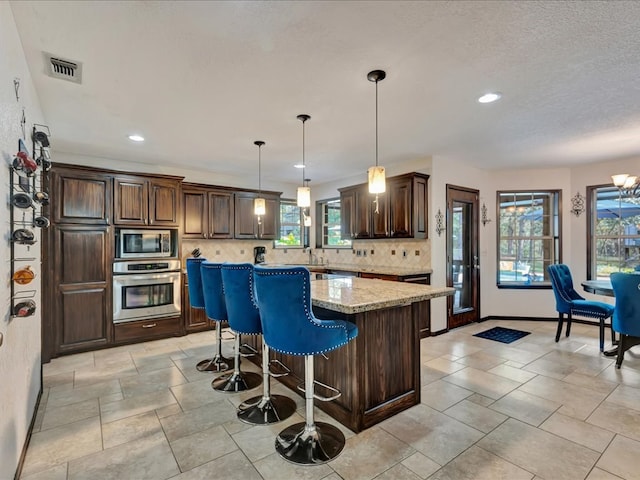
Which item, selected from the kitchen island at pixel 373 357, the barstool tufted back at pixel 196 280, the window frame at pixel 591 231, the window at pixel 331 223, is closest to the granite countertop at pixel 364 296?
the kitchen island at pixel 373 357

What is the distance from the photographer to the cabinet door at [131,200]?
4242 mm

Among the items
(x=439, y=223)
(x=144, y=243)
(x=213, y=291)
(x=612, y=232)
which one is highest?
(x=439, y=223)

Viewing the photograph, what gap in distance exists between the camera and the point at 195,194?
200 inches

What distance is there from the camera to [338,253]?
648cm

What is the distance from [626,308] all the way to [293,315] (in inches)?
142

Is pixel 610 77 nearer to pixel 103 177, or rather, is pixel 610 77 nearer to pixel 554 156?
pixel 554 156

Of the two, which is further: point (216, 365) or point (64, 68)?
point (216, 365)

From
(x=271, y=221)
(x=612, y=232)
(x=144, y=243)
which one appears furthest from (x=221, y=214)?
(x=612, y=232)

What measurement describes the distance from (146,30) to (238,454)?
2.65 meters

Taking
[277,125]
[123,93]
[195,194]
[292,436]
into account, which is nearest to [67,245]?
[195,194]

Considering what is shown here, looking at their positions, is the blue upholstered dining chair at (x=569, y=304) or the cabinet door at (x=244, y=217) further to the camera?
the cabinet door at (x=244, y=217)

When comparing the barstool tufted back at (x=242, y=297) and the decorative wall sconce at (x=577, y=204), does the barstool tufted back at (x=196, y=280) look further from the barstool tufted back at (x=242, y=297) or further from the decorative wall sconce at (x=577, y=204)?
the decorative wall sconce at (x=577, y=204)

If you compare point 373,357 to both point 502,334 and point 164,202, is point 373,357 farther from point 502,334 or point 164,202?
point 164,202

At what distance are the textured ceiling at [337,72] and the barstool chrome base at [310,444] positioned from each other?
8.18 ft
